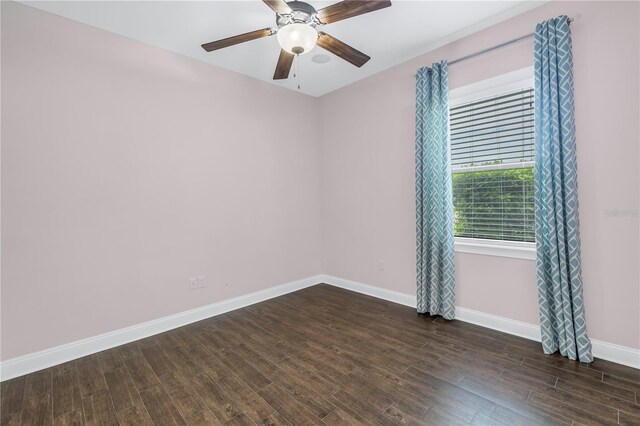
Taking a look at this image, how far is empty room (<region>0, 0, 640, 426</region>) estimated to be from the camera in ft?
6.64

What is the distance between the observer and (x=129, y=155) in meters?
2.79

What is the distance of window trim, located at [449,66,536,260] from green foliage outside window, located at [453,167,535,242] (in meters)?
0.07

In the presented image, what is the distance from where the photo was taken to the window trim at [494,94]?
8.56ft

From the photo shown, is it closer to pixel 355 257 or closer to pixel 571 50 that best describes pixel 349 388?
pixel 355 257

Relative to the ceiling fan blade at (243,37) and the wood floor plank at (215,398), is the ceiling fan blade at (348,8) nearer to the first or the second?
the ceiling fan blade at (243,37)

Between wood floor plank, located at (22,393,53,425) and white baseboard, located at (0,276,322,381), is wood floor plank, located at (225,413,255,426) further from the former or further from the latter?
white baseboard, located at (0,276,322,381)

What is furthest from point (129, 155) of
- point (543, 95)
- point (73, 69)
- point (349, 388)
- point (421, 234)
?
point (543, 95)

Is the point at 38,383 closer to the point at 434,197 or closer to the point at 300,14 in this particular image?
the point at 300,14

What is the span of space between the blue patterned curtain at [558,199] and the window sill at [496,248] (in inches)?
8.1

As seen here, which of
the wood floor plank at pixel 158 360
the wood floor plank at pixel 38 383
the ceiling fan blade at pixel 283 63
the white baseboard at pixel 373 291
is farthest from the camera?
the white baseboard at pixel 373 291

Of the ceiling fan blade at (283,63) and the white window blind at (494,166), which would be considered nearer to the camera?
the ceiling fan blade at (283,63)

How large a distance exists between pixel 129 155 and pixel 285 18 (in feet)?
6.17

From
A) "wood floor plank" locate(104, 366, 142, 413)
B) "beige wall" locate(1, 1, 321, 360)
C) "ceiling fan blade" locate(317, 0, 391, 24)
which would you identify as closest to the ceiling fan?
"ceiling fan blade" locate(317, 0, 391, 24)

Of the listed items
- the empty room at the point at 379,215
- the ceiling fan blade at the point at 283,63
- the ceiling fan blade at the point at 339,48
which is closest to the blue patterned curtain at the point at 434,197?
the empty room at the point at 379,215
